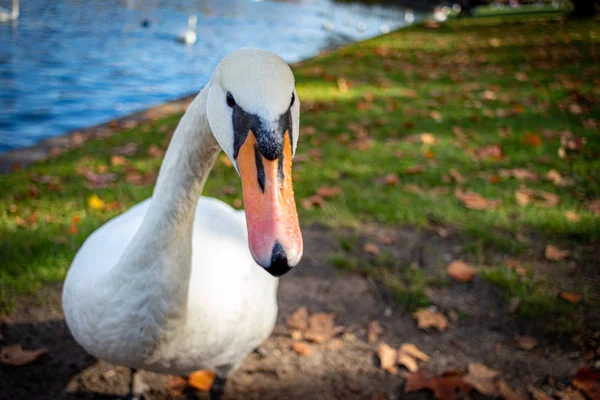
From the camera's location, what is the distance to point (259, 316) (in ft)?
6.26

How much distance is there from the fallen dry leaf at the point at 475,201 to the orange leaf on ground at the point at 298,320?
1.68 meters

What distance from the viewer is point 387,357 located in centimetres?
234

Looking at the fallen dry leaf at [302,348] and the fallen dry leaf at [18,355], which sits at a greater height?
the fallen dry leaf at [302,348]

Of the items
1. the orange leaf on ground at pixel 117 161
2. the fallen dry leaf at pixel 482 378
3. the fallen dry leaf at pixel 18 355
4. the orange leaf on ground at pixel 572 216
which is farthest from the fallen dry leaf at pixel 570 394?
the orange leaf on ground at pixel 117 161

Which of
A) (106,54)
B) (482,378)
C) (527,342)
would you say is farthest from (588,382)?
(106,54)

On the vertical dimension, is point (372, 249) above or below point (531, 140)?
below

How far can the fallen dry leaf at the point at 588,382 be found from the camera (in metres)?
2.07

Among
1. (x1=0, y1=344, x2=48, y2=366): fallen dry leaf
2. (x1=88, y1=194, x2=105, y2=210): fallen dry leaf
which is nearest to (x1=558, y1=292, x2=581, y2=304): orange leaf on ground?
(x1=0, y1=344, x2=48, y2=366): fallen dry leaf

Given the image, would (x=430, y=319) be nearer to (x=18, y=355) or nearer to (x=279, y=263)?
(x=279, y=263)

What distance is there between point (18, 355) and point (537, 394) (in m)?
2.43

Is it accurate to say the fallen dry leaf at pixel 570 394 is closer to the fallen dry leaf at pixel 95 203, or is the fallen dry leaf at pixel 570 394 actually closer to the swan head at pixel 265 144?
the swan head at pixel 265 144

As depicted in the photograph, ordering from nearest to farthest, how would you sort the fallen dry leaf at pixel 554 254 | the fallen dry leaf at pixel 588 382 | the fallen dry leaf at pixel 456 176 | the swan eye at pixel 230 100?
the swan eye at pixel 230 100, the fallen dry leaf at pixel 588 382, the fallen dry leaf at pixel 554 254, the fallen dry leaf at pixel 456 176

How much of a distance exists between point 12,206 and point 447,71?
23.8 feet

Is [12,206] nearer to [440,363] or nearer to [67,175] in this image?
[67,175]
